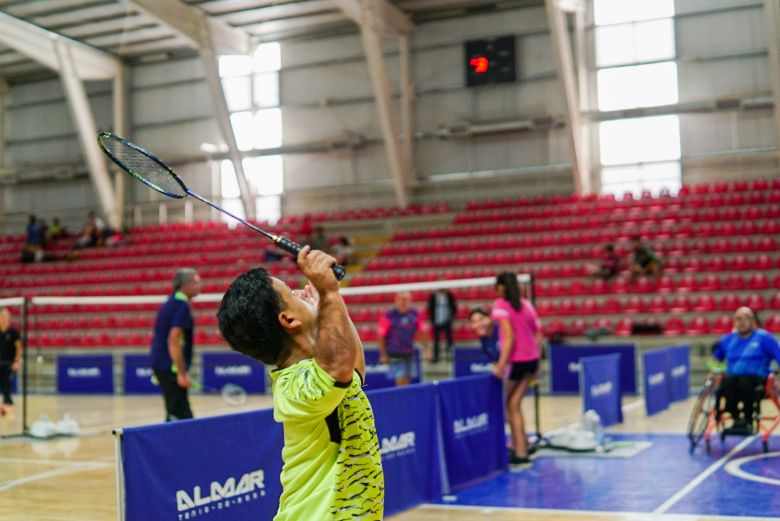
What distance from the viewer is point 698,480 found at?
797 cm

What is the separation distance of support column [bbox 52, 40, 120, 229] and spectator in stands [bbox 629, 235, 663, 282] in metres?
14.3

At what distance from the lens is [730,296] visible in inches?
693

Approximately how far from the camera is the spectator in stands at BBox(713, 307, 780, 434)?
9.09 m

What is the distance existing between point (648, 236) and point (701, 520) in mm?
14152

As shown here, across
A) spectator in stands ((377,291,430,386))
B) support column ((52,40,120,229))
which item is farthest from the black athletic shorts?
support column ((52,40,120,229))

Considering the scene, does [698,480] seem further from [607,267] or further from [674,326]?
[607,267]

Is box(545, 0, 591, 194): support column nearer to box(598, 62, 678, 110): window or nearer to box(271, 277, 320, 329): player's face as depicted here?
box(598, 62, 678, 110): window

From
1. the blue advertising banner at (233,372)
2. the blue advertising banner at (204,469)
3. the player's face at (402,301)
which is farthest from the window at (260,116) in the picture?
the blue advertising banner at (204,469)

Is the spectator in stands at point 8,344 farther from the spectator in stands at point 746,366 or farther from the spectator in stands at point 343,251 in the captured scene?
the spectator in stands at point 746,366

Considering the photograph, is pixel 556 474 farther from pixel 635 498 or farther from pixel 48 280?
pixel 48 280

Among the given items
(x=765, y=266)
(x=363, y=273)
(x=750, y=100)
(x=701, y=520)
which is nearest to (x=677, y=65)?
(x=750, y=100)

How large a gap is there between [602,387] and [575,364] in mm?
4380

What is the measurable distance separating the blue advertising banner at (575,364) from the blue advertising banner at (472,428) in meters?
6.58

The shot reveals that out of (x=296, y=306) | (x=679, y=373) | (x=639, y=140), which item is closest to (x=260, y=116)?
(x=639, y=140)
